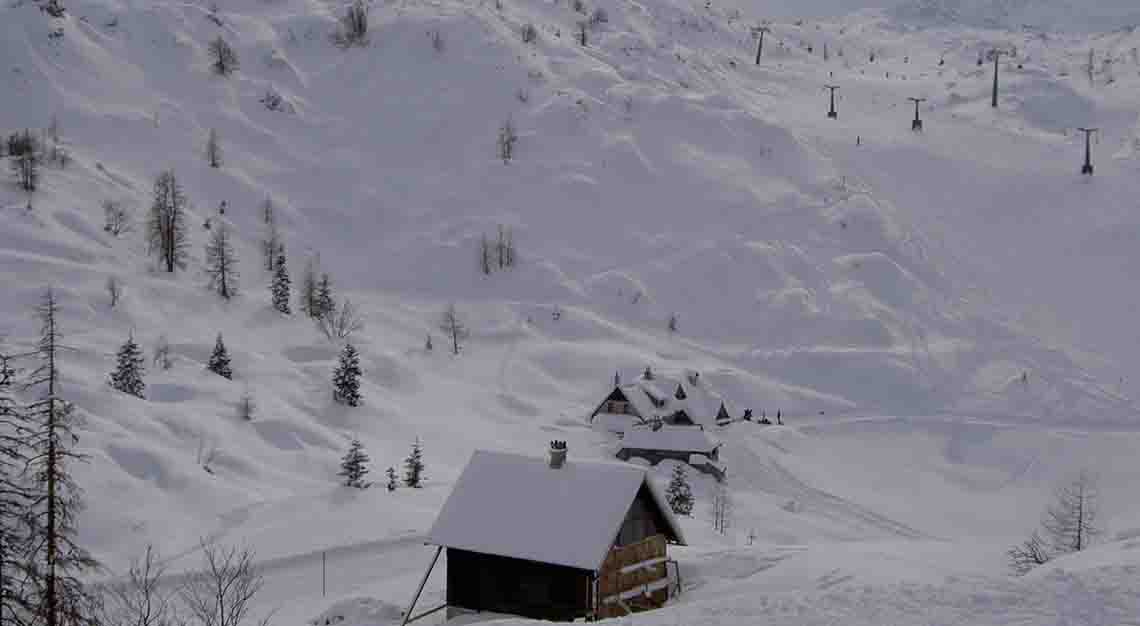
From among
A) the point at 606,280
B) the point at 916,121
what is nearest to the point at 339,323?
the point at 606,280

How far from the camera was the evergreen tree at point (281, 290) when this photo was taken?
199ft

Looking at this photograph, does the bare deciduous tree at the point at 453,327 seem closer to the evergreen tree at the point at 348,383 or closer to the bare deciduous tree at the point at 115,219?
the evergreen tree at the point at 348,383

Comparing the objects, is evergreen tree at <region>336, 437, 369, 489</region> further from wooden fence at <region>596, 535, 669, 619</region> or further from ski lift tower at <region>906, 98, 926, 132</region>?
ski lift tower at <region>906, 98, 926, 132</region>

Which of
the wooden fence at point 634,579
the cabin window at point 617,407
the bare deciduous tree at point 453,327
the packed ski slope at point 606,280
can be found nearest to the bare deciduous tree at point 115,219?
the packed ski slope at point 606,280

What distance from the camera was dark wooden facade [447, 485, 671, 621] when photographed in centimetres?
2441

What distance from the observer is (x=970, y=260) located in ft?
238

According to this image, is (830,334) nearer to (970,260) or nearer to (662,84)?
(970,260)

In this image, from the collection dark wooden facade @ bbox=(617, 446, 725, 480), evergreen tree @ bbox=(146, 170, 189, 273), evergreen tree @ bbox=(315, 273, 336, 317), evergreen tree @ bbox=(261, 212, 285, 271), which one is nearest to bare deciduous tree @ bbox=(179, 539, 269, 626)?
dark wooden facade @ bbox=(617, 446, 725, 480)

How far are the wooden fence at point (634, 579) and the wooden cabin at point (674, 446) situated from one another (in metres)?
23.9

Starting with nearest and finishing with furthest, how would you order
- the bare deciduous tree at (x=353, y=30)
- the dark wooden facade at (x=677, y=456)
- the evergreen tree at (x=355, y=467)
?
the evergreen tree at (x=355, y=467) < the dark wooden facade at (x=677, y=456) < the bare deciduous tree at (x=353, y=30)

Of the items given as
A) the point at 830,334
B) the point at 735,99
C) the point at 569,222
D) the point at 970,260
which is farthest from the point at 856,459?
the point at 735,99

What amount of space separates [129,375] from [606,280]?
35696mm

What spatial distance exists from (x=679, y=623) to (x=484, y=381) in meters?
43.8

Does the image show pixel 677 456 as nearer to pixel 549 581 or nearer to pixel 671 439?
pixel 671 439
